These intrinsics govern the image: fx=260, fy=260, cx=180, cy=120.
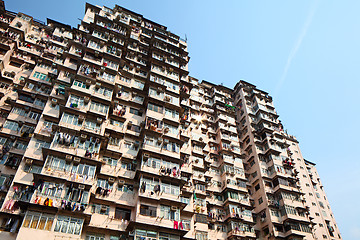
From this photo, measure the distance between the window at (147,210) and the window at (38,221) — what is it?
7622 millimetres

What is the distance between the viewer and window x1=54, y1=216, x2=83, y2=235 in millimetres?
20281

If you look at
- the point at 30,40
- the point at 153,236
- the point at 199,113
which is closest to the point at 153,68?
the point at 199,113

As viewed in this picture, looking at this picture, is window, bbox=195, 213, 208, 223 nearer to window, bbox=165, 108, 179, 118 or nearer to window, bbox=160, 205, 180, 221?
window, bbox=160, 205, 180, 221

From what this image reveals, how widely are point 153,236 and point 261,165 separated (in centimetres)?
2631

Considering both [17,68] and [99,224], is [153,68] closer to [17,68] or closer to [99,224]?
[17,68]

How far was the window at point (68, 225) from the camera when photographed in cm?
2028

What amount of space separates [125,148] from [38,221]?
11.0 m

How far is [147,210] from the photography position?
24.5 metres

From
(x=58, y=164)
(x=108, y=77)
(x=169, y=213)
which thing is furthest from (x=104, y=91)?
(x=169, y=213)

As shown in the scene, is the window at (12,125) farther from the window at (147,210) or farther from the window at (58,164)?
the window at (147,210)

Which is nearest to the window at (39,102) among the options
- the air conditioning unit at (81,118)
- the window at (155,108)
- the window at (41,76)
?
the window at (41,76)

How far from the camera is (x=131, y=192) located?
2616 cm

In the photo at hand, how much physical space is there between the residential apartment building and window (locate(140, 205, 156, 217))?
0.43 feet

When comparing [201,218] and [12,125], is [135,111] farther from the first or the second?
[201,218]
